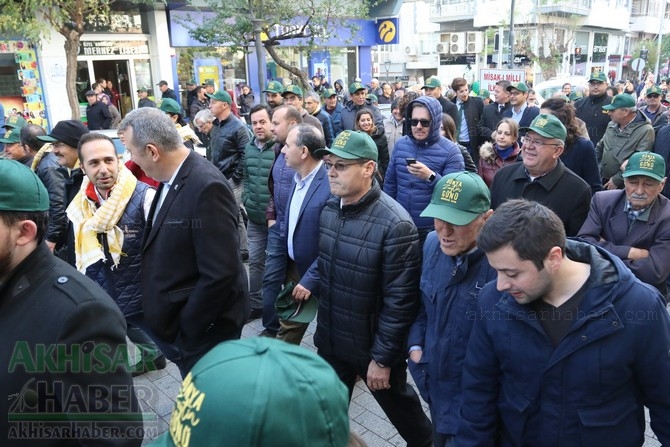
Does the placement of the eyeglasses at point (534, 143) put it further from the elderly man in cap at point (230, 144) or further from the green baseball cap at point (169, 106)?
the green baseball cap at point (169, 106)

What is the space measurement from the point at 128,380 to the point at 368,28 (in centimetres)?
2457

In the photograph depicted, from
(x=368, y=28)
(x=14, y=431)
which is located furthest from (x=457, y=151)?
(x=368, y=28)

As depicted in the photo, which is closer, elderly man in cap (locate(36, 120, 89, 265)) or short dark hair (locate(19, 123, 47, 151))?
elderly man in cap (locate(36, 120, 89, 265))

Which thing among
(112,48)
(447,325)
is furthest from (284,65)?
(447,325)

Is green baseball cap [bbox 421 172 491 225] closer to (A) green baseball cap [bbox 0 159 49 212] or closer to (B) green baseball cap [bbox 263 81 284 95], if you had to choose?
(A) green baseball cap [bbox 0 159 49 212]

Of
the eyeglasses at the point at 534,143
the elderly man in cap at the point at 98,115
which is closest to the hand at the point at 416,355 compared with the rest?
the eyeglasses at the point at 534,143

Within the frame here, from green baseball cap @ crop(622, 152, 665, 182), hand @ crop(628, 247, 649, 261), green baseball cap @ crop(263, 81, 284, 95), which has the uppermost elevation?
green baseball cap @ crop(263, 81, 284, 95)

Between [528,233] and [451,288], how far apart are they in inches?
25.9

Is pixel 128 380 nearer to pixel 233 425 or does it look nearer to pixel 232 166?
pixel 233 425

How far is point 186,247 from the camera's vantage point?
2.96m

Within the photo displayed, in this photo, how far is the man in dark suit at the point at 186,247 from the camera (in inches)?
115

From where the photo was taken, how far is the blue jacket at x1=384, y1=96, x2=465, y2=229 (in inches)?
185

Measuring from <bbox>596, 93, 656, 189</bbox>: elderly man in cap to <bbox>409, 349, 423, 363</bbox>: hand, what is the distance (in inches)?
177

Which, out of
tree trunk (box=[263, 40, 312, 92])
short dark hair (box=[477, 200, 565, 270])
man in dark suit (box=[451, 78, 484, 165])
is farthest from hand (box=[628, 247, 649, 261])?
tree trunk (box=[263, 40, 312, 92])
